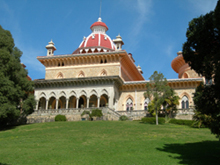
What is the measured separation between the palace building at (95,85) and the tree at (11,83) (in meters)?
5.82

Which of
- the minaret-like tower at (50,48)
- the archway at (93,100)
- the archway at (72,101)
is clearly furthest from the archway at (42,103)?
the minaret-like tower at (50,48)

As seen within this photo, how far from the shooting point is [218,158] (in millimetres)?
14820

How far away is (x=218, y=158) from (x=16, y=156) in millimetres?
10520

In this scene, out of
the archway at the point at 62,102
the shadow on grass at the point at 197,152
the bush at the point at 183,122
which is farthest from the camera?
the archway at the point at 62,102

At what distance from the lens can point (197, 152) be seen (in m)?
15.9

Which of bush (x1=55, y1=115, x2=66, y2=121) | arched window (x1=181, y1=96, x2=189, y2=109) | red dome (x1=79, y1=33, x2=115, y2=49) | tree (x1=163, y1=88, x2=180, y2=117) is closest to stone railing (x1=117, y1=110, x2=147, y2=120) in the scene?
tree (x1=163, y1=88, x2=180, y2=117)

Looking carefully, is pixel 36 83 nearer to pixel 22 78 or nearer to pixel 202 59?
pixel 22 78

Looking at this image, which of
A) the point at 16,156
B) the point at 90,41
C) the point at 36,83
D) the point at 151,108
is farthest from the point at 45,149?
the point at 90,41

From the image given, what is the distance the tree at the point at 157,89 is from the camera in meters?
31.4

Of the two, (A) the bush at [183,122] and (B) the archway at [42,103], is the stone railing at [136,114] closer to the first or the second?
(A) the bush at [183,122]

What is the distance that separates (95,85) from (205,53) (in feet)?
85.1

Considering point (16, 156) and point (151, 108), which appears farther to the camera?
point (151, 108)

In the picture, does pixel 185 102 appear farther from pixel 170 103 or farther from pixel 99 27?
pixel 99 27

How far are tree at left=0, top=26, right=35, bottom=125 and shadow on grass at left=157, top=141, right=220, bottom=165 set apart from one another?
1798 cm
